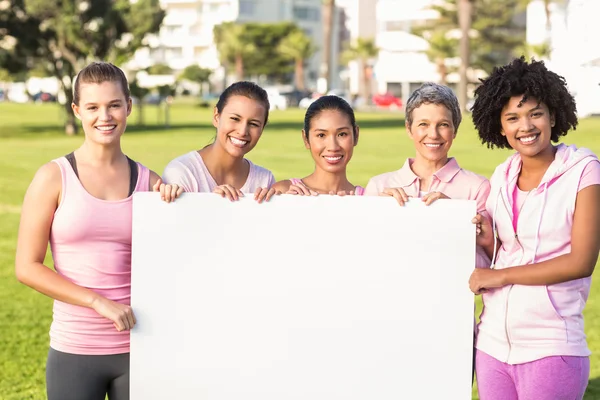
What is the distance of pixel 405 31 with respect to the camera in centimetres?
8862

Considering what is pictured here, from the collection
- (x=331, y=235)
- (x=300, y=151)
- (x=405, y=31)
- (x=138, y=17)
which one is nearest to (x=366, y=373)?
(x=331, y=235)

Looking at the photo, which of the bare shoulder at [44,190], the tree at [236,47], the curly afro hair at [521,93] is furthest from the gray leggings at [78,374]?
the tree at [236,47]

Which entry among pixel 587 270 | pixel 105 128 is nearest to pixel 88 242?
pixel 105 128

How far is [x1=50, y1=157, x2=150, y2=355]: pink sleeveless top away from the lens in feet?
10.8

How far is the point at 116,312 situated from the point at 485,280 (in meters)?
1.24

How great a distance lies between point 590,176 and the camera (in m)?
3.21

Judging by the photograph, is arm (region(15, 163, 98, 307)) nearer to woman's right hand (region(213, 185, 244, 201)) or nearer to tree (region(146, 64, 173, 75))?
woman's right hand (region(213, 185, 244, 201))

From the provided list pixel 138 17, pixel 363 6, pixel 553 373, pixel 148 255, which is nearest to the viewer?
pixel 553 373

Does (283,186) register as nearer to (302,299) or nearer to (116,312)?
(302,299)

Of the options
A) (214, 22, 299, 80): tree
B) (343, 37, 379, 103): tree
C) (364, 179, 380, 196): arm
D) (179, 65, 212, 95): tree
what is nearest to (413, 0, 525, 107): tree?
(343, 37, 379, 103): tree

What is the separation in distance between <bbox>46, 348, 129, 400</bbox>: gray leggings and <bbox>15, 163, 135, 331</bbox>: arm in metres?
0.17

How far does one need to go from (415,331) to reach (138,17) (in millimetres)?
38958

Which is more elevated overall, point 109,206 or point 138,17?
point 138,17

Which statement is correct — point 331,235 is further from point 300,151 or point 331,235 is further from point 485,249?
point 300,151
